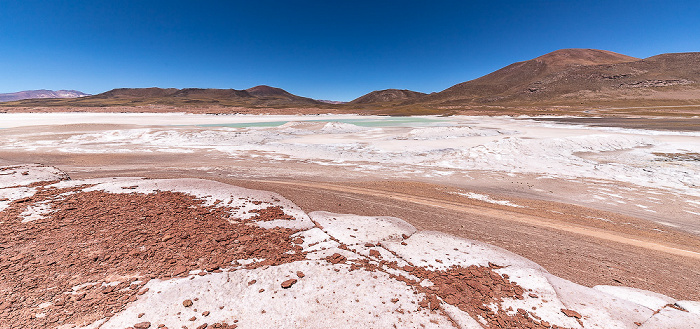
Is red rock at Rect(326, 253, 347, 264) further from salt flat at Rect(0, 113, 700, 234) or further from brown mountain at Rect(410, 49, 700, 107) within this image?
brown mountain at Rect(410, 49, 700, 107)

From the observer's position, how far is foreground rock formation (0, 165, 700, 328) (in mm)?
3287

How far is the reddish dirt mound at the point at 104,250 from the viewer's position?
11.1ft

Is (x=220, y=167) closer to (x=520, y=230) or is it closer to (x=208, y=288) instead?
(x=208, y=288)

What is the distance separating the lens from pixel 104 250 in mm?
4617

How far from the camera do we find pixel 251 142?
2475 cm

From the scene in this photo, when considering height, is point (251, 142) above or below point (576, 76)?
below

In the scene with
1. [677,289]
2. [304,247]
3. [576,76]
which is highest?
[576,76]

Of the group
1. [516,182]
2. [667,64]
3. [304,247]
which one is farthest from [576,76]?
[304,247]

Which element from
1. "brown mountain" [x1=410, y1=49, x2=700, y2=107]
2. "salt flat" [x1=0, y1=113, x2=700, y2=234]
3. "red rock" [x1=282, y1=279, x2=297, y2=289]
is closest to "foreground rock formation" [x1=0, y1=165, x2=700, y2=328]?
"red rock" [x1=282, y1=279, x2=297, y2=289]

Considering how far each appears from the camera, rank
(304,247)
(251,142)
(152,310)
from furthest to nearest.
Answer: (251,142), (304,247), (152,310)

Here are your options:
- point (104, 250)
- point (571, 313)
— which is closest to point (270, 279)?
point (104, 250)

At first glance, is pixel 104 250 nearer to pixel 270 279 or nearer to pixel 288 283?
pixel 270 279

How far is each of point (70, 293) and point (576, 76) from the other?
21693 centimetres

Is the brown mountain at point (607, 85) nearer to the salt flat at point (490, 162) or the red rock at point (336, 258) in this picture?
the salt flat at point (490, 162)
